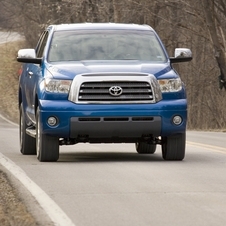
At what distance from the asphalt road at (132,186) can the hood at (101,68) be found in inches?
47.0

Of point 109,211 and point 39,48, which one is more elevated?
point 39,48

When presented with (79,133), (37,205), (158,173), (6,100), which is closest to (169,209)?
(37,205)

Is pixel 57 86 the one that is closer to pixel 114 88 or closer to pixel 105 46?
pixel 114 88

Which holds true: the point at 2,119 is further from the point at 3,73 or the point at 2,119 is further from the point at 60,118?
the point at 60,118

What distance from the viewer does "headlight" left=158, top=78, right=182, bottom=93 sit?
13.3 metres

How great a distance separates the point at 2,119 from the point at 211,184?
34.9 meters

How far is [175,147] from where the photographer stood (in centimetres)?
1377

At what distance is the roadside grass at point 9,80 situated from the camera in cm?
5186

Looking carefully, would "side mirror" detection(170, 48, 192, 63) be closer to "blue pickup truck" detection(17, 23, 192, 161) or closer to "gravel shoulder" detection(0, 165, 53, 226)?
"blue pickup truck" detection(17, 23, 192, 161)

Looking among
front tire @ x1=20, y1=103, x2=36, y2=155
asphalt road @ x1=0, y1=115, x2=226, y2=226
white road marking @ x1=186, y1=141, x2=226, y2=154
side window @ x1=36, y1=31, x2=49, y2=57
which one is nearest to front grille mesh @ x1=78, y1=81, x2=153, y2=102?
asphalt road @ x1=0, y1=115, x2=226, y2=226

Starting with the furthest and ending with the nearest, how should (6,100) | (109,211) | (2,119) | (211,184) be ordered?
(6,100) → (2,119) → (211,184) → (109,211)

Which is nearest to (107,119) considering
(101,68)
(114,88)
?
(114,88)

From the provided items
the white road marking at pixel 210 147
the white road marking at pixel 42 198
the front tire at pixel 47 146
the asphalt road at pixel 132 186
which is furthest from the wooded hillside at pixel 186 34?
the white road marking at pixel 42 198

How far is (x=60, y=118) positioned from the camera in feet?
42.9
